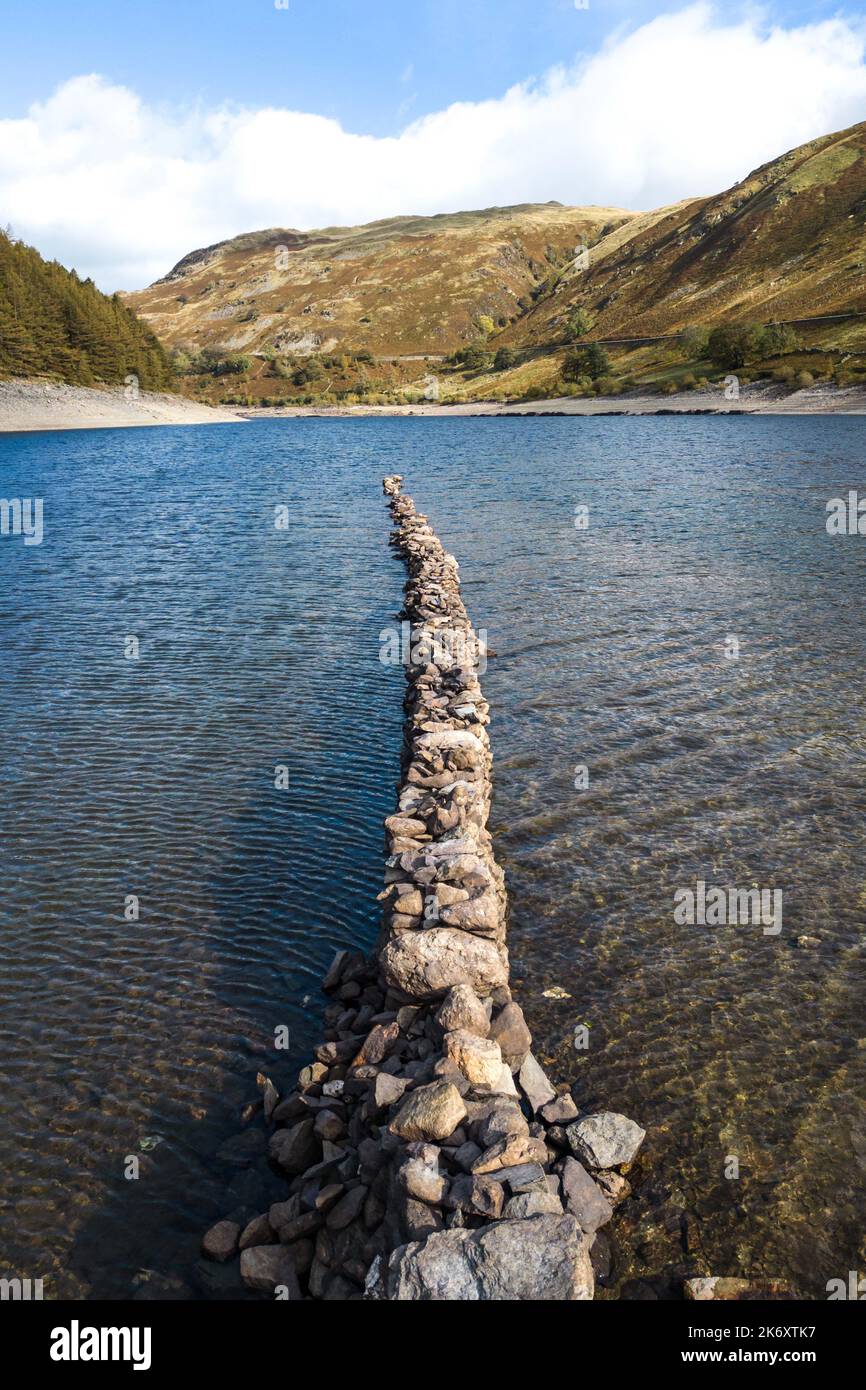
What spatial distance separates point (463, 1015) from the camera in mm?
8898

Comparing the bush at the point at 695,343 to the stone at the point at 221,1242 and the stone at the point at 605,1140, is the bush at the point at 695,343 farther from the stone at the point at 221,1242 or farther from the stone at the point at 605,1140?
the stone at the point at 221,1242

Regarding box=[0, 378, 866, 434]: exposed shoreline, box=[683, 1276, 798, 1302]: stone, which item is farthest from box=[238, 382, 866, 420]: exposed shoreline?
box=[683, 1276, 798, 1302]: stone

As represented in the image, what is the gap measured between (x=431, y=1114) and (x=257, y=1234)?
185 cm

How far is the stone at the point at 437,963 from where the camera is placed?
962cm

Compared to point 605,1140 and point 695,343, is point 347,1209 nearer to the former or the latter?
point 605,1140

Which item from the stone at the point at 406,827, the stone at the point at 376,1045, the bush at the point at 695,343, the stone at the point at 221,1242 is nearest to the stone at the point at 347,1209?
the stone at the point at 221,1242

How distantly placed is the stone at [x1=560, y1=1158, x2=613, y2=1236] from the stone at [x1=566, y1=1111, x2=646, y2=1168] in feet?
0.82

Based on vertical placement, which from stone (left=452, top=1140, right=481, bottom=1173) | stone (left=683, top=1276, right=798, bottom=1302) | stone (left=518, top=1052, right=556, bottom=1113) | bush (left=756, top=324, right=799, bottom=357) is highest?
bush (left=756, top=324, right=799, bottom=357)

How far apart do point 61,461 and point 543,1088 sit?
9197 centimetres

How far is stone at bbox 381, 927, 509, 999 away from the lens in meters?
9.62

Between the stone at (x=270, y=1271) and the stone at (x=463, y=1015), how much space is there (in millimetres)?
2440

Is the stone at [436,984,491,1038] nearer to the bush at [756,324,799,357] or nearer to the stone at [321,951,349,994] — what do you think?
the stone at [321,951,349,994]
